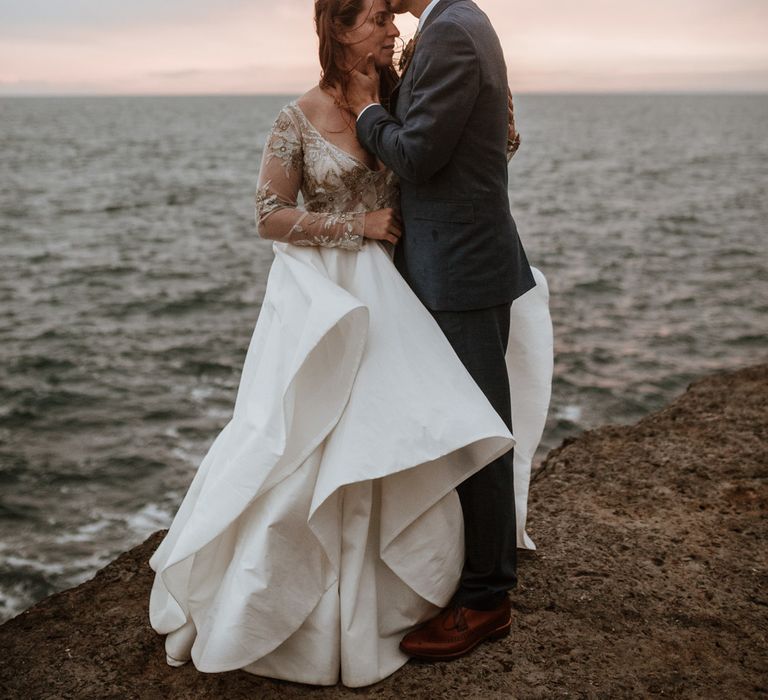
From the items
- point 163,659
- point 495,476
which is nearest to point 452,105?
point 495,476

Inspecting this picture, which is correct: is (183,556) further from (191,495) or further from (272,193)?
(272,193)

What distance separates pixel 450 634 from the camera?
3004 millimetres

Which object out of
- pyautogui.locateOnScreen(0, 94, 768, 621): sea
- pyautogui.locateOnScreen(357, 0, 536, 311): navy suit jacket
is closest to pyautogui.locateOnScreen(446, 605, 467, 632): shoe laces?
pyautogui.locateOnScreen(357, 0, 536, 311): navy suit jacket

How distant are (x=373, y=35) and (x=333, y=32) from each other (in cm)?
14

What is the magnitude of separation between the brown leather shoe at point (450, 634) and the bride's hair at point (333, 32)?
6.32ft

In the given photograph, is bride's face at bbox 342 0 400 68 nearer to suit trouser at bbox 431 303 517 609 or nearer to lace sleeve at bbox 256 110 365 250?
lace sleeve at bbox 256 110 365 250

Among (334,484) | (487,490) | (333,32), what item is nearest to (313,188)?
(333,32)

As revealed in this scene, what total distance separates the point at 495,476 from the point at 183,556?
1.12 meters

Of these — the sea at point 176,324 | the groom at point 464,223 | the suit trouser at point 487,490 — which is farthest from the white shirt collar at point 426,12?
the sea at point 176,324

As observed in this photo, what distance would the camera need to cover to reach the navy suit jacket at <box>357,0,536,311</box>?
257 cm

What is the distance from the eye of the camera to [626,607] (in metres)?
3.33

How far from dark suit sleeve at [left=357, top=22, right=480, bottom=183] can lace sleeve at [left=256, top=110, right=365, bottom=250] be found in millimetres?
354

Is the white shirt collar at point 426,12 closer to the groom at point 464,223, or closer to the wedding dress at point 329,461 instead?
the groom at point 464,223

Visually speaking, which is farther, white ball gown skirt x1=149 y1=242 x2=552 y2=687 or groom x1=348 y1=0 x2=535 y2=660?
white ball gown skirt x1=149 y1=242 x2=552 y2=687
